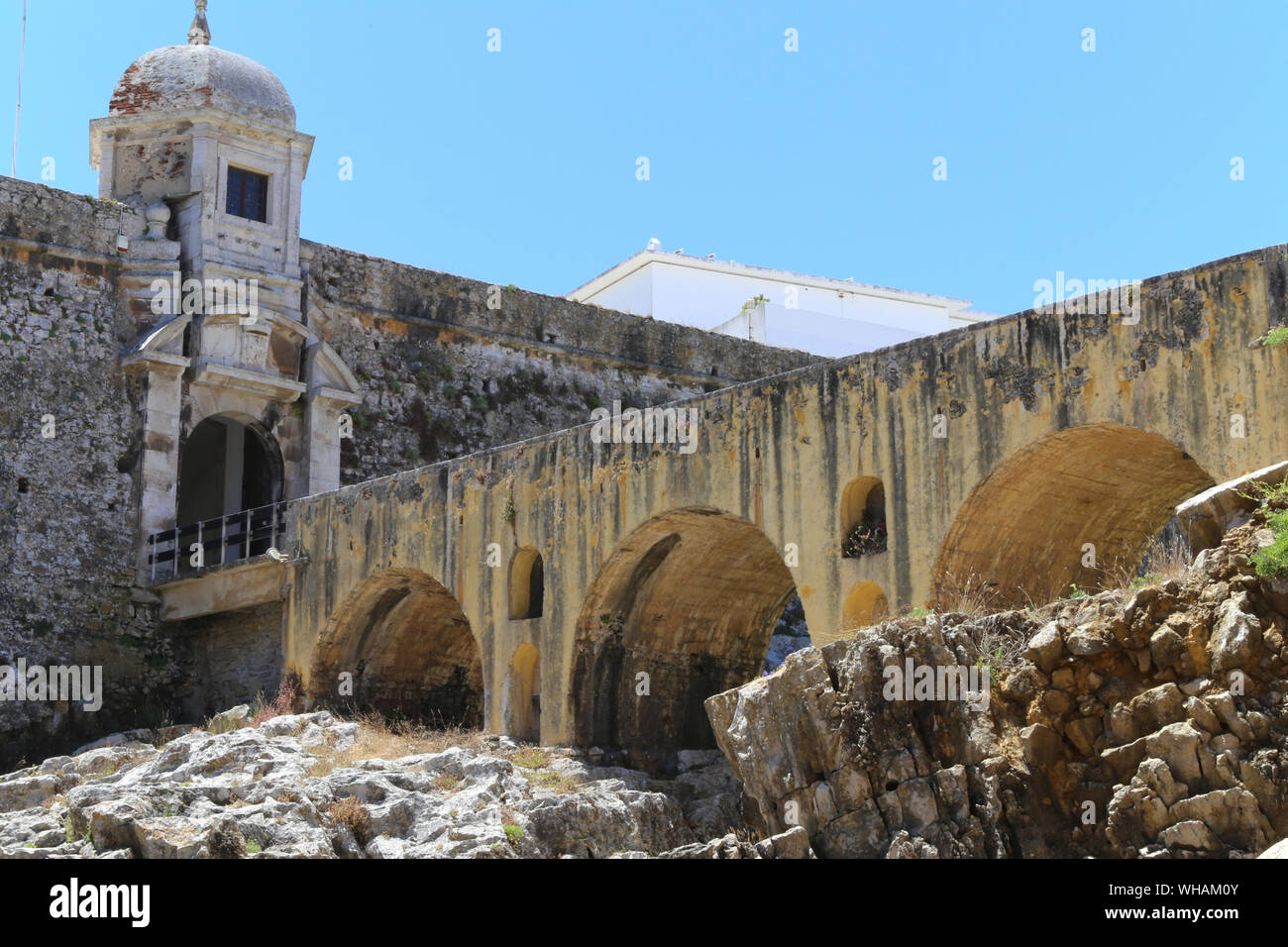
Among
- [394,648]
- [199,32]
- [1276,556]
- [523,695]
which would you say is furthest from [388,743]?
[199,32]

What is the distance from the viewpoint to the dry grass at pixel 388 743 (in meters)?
17.0

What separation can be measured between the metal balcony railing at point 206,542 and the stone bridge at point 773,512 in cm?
69

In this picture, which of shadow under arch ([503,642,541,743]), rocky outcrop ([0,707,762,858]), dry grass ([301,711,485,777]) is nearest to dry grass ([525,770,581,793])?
rocky outcrop ([0,707,762,858])

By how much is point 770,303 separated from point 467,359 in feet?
35.2

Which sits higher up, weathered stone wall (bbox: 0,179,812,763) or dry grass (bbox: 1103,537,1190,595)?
weathered stone wall (bbox: 0,179,812,763)

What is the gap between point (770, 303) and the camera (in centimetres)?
3666

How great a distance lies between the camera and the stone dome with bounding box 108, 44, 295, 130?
25.0m

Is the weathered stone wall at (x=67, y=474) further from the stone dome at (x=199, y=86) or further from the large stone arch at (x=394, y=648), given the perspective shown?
the large stone arch at (x=394, y=648)

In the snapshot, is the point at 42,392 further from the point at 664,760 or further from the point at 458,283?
the point at 664,760


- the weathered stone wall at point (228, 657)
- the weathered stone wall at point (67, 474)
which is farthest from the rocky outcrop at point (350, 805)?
the weathered stone wall at point (228, 657)

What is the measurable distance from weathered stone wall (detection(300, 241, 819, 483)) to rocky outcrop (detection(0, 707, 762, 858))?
934 centimetres

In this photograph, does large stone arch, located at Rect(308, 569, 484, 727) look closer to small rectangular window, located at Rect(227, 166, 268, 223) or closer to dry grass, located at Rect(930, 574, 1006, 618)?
small rectangular window, located at Rect(227, 166, 268, 223)

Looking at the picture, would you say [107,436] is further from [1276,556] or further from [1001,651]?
[1276,556]
